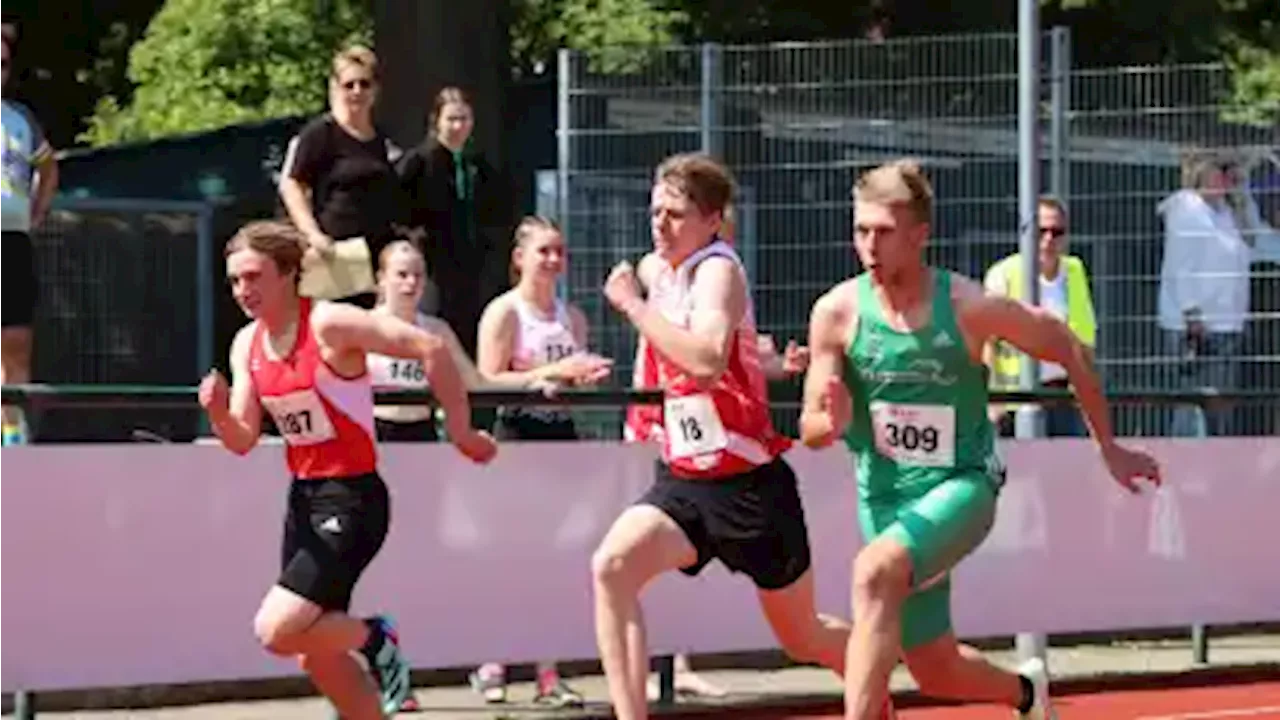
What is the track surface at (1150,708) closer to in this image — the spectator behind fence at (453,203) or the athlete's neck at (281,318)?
the spectator behind fence at (453,203)

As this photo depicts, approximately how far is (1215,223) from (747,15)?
45.4 feet

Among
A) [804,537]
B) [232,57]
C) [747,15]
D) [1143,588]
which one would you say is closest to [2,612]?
[804,537]

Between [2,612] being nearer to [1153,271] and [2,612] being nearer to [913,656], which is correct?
[913,656]

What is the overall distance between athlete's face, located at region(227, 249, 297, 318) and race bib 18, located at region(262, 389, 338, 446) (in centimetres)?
31

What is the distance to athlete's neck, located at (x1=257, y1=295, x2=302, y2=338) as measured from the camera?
11.2m

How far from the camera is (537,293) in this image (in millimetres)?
14039

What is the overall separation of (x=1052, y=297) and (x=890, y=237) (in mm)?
6047

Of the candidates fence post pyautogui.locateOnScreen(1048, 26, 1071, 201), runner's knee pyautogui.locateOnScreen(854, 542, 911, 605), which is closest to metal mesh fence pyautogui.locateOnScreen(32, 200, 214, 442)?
fence post pyautogui.locateOnScreen(1048, 26, 1071, 201)

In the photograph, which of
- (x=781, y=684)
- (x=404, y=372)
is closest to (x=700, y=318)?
(x=404, y=372)

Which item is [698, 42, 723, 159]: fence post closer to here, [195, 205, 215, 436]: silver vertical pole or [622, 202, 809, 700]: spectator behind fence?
[622, 202, 809, 700]: spectator behind fence

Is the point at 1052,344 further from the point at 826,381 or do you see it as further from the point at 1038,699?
the point at 1038,699

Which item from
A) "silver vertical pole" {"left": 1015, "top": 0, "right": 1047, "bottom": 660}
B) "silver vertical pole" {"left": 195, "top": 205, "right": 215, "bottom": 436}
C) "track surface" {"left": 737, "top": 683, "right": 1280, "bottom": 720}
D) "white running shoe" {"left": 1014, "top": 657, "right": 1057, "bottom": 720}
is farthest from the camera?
"silver vertical pole" {"left": 195, "top": 205, "right": 215, "bottom": 436}

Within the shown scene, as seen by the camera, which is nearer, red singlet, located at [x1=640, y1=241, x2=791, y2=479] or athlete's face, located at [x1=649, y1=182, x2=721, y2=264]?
athlete's face, located at [x1=649, y1=182, x2=721, y2=264]

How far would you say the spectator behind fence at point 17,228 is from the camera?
13695 millimetres
